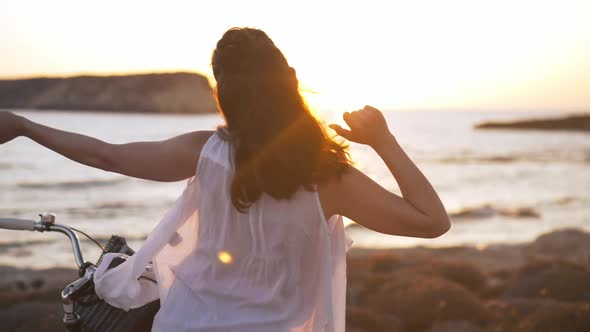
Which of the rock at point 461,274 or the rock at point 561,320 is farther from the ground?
the rock at point 561,320

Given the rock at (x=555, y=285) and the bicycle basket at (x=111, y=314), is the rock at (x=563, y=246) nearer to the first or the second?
the rock at (x=555, y=285)

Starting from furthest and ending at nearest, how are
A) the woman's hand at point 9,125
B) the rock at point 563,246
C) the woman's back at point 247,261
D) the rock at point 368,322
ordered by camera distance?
the rock at point 563,246 < the rock at point 368,322 < the woman's back at point 247,261 < the woman's hand at point 9,125

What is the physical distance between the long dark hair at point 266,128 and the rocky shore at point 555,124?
135230 millimetres

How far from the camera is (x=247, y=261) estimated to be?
2.33m

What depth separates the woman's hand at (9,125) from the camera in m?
2.16

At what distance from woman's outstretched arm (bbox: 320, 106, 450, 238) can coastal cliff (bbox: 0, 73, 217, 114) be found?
300 ft

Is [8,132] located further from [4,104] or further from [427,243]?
[4,104]

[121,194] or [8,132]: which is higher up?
[8,132]

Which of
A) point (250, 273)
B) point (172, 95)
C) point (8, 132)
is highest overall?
point (8, 132)

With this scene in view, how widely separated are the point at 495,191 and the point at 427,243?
19184 mm

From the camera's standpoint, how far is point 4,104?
251 ft

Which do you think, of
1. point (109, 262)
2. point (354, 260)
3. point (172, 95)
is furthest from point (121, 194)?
point (172, 95)

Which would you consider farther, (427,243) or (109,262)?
(427,243)

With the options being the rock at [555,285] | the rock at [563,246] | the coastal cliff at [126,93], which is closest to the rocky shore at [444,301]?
the rock at [555,285]
